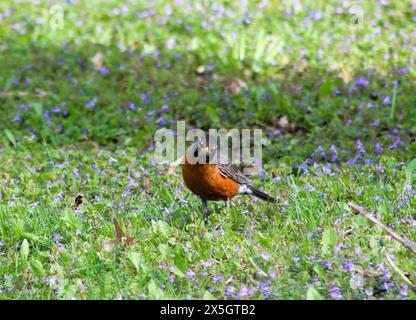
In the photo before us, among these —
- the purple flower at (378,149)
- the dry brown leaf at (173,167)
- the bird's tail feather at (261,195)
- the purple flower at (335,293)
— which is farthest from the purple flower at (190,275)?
the purple flower at (378,149)

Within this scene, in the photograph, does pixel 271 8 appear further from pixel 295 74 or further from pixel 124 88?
pixel 124 88

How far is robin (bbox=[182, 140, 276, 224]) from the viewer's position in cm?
561

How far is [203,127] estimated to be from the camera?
25.8 ft

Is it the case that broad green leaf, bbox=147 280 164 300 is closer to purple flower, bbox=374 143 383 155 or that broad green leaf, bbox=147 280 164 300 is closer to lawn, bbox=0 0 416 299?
lawn, bbox=0 0 416 299

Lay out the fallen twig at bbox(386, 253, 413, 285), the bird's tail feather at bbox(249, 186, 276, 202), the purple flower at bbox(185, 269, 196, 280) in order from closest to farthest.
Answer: the fallen twig at bbox(386, 253, 413, 285)
the purple flower at bbox(185, 269, 196, 280)
the bird's tail feather at bbox(249, 186, 276, 202)

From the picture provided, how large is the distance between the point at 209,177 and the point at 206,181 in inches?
2.5

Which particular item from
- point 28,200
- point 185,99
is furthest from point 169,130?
point 28,200

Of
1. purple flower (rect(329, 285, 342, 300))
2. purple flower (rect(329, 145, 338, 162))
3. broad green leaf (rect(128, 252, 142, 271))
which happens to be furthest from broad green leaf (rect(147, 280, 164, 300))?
purple flower (rect(329, 145, 338, 162))

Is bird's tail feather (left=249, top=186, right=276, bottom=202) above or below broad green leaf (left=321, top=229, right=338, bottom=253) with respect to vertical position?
above

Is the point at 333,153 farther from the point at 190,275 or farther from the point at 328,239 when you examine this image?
the point at 190,275

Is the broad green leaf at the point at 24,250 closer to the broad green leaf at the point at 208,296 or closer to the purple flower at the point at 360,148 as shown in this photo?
the broad green leaf at the point at 208,296

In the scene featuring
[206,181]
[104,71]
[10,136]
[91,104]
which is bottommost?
[206,181]

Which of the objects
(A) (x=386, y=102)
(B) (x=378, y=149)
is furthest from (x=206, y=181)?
(A) (x=386, y=102)

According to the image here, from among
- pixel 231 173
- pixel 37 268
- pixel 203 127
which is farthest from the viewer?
pixel 203 127
